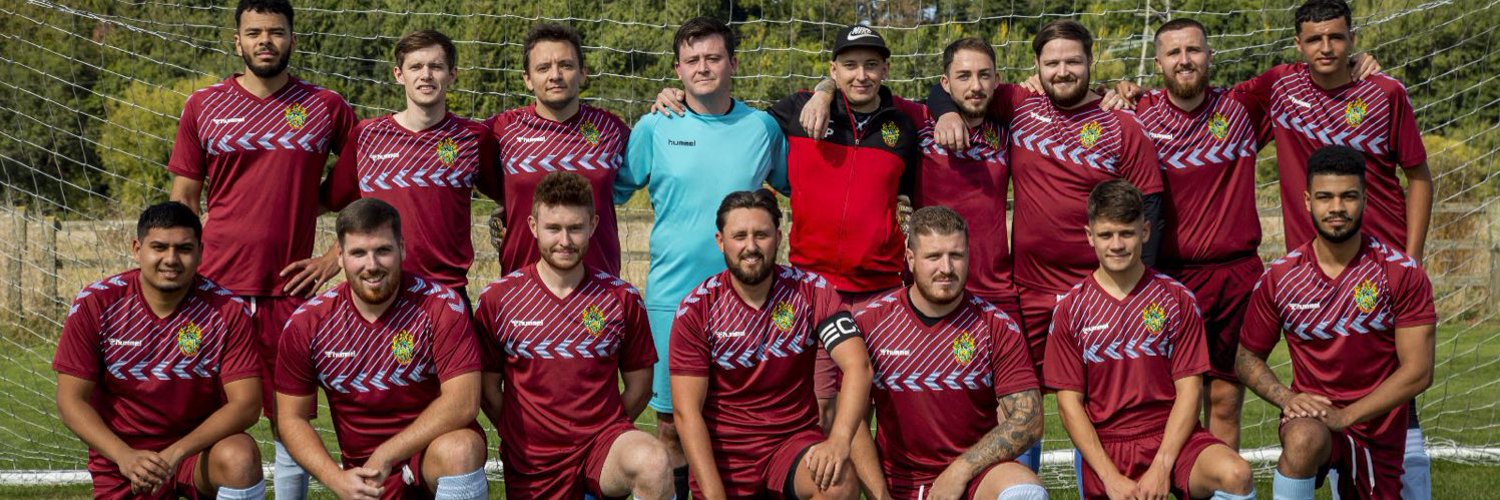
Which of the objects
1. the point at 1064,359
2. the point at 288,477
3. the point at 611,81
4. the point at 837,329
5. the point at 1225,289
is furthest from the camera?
the point at 611,81

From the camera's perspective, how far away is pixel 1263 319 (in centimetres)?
420

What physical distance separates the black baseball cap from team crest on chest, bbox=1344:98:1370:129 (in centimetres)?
151

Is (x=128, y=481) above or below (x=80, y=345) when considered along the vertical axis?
below

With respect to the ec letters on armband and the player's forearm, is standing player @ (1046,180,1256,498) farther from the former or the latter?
the player's forearm

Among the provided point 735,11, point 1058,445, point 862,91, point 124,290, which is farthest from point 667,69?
point 124,290

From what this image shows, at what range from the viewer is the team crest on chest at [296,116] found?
14.4 ft

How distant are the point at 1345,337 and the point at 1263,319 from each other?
0.24 m

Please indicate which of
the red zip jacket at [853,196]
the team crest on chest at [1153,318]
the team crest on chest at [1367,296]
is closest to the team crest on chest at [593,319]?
the red zip jacket at [853,196]

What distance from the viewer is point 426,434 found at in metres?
3.85

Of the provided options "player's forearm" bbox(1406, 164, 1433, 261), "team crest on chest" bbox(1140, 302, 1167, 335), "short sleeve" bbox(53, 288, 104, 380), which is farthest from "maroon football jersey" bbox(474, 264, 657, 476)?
"player's forearm" bbox(1406, 164, 1433, 261)

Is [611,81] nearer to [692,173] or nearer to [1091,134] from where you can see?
[692,173]

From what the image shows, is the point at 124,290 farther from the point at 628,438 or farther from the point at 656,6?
the point at 656,6

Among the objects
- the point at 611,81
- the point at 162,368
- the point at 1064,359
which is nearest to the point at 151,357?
the point at 162,368

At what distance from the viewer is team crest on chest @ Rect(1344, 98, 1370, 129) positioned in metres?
4.51
